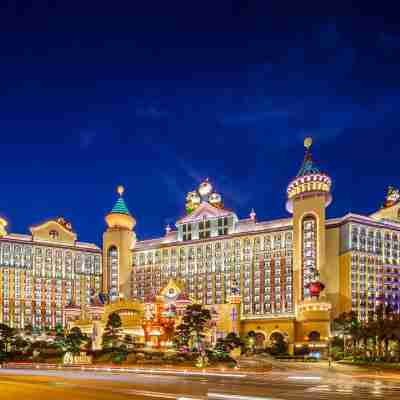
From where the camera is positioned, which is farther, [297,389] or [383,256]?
[383,256]

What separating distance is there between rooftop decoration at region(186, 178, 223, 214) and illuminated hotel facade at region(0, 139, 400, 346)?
0.30 metres

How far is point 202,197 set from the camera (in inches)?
5974

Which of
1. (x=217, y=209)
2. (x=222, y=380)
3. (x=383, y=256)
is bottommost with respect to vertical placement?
(x=222, y=380)

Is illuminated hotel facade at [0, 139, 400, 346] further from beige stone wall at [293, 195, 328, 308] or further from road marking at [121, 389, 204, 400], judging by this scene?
road marking at [121, 389, 204, 400]

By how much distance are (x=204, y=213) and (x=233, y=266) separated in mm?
14514

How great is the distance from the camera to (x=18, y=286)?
14700 cm

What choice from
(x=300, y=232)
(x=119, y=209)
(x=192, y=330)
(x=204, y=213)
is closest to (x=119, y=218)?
(x=119, y=209)

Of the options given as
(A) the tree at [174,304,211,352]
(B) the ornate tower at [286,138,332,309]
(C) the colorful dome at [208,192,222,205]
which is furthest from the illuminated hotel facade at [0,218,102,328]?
(A) the tree at [174,304,211,352]

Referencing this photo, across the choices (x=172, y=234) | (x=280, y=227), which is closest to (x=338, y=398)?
(x=280, y=227)

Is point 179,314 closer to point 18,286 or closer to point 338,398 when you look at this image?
point 18,286

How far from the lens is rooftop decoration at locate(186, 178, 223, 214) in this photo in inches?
5792

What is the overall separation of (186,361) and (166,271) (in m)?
81.9

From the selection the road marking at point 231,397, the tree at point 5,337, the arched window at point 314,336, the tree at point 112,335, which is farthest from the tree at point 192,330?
the road marking at point 231,397

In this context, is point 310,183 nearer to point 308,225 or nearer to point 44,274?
point 308,225
